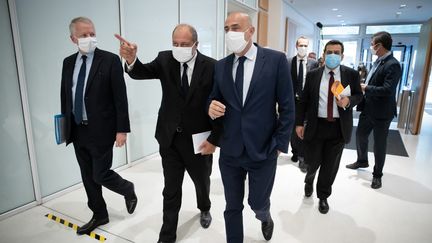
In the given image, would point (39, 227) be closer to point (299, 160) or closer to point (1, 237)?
point (1, 237)

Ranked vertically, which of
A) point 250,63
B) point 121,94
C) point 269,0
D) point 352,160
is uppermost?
point 269,0

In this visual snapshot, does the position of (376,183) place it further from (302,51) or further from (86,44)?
(86,44)

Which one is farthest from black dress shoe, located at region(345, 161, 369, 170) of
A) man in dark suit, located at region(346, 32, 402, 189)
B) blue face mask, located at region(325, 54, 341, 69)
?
blue face mask, located at region(325, 54, 341, 69)

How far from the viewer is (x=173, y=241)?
6.89 feet

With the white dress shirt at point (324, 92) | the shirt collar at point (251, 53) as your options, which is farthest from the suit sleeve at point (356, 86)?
the shirt collar at point (251, 53)

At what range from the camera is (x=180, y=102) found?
6.15ft

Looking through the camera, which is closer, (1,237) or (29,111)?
(1,237)

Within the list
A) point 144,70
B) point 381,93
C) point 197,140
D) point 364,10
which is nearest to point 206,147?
point 197,140

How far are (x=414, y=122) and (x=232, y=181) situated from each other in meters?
6.09

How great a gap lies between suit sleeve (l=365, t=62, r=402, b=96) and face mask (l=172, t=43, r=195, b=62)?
89.6 inches

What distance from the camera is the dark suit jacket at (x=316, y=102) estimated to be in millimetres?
2377

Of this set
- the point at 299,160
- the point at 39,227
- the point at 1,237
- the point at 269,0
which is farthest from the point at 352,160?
the point at 269,0

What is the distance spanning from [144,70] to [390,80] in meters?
2.61

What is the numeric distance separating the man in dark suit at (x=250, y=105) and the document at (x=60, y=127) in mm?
1141
